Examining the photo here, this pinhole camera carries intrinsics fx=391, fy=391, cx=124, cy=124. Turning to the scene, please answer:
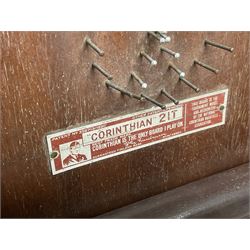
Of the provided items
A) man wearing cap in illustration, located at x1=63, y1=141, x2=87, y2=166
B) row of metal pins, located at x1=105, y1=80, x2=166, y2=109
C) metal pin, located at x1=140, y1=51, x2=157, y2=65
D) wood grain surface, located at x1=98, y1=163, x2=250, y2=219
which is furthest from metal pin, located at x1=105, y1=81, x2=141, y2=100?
wood grain surface, located at x1=98, y1=163, x2=250, y2=219

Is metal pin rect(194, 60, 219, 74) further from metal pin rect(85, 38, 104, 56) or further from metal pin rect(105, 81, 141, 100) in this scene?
metal pin rect(85, 38, 104, 56)

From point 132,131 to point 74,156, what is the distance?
226 millimetres

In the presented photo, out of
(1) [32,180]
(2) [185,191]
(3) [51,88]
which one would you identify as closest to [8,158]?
(1) [32,180]

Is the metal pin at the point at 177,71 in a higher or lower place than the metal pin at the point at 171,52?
lower

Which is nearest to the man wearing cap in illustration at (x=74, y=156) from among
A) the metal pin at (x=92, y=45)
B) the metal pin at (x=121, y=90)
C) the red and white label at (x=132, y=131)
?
the red and white label at (x=132, y=131)

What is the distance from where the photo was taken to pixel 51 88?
1179mm

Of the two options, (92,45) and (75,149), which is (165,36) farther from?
(75,149)

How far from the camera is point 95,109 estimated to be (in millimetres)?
1290

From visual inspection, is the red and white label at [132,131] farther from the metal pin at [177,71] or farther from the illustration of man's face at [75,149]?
the metal pin at [177,71]

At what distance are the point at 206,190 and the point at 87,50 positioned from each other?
2.68 feet

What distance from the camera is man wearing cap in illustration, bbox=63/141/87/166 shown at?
4.33ft

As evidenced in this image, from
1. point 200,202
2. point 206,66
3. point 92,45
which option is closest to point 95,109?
point 92,45

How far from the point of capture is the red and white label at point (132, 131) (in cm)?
131

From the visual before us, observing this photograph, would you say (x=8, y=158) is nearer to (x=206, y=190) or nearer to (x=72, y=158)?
(x=72, y=158)
